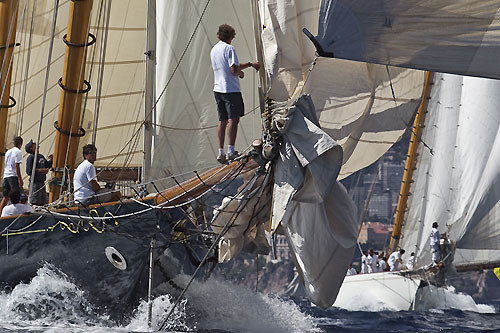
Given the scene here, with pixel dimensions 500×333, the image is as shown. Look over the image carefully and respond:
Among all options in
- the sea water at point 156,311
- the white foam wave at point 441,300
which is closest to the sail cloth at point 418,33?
the sea water at point 156,311

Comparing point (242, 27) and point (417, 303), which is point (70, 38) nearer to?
point (242, 27)

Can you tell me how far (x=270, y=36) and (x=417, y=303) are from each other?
16749 mm

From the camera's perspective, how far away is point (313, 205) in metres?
11.5

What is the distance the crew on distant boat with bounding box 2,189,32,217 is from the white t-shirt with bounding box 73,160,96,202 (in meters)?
0.95

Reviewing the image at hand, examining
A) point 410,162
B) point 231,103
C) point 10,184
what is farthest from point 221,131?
point 410,162

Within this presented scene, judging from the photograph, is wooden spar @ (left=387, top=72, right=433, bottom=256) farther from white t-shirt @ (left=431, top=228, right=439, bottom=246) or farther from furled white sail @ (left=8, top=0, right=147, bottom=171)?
furled white sail @ (left=8, top=0, right=147, bottom=171)

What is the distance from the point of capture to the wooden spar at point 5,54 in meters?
18.5

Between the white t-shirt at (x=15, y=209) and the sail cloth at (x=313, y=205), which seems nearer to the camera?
the sail cloth at (x=313, y=205)

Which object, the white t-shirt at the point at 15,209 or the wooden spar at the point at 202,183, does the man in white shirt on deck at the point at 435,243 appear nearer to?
the white t-shirt at the point at 15,209

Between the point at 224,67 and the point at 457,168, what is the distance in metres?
17.9

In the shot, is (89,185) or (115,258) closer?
(115,258)

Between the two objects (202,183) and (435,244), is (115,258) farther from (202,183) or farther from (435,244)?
(435,244)

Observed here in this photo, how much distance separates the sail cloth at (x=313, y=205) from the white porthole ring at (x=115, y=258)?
286 cm

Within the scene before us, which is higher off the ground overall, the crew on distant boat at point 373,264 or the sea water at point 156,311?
the sea water at point 156,311
